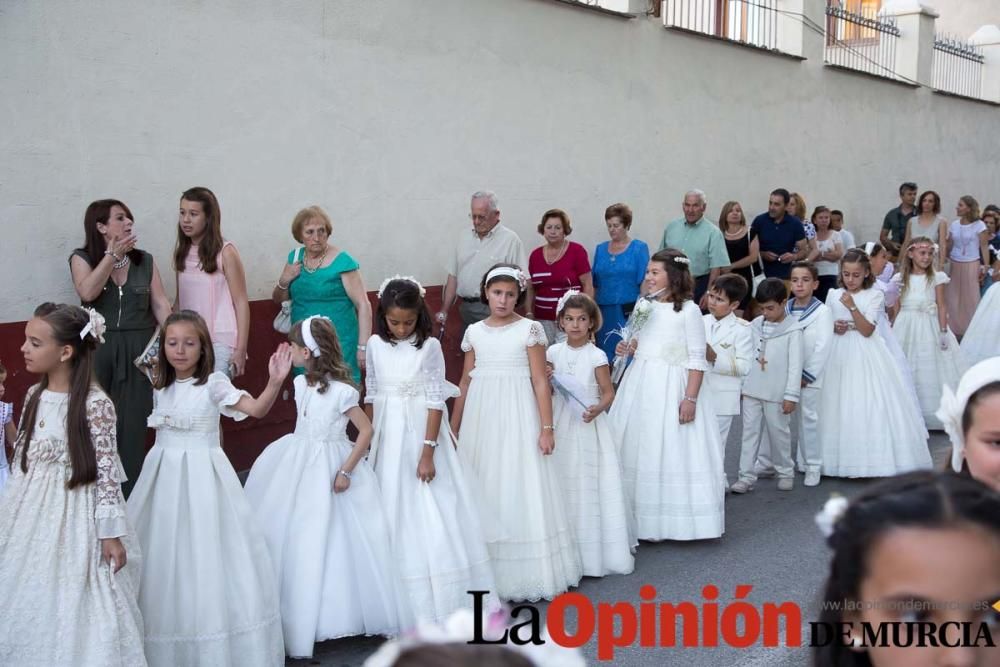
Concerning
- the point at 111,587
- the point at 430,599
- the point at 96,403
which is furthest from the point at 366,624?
the point at 96,403

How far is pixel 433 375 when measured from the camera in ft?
19.3

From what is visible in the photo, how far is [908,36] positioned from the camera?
18.8m

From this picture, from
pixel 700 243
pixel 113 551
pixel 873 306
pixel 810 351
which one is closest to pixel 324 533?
pixel 113 551

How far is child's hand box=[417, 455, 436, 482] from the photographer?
562 cm

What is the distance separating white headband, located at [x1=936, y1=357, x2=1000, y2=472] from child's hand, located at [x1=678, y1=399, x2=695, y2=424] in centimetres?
384

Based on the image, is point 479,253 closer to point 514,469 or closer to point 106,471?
point 514,469

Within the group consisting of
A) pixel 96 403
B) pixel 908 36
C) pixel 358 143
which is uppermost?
pixel 908 36

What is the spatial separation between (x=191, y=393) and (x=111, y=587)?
3.15ft

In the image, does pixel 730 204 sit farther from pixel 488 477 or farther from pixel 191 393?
pixel 191 393

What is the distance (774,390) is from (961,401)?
518 centimetres

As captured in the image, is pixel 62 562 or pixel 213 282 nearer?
pixel 62 562

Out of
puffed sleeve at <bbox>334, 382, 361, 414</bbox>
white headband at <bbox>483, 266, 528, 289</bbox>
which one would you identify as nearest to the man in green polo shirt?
white headband at <bbox>483, 266, 528, 289</bbox>

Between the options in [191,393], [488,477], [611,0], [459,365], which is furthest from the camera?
[611,0]

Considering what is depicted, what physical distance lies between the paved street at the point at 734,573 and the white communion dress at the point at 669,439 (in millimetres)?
179
